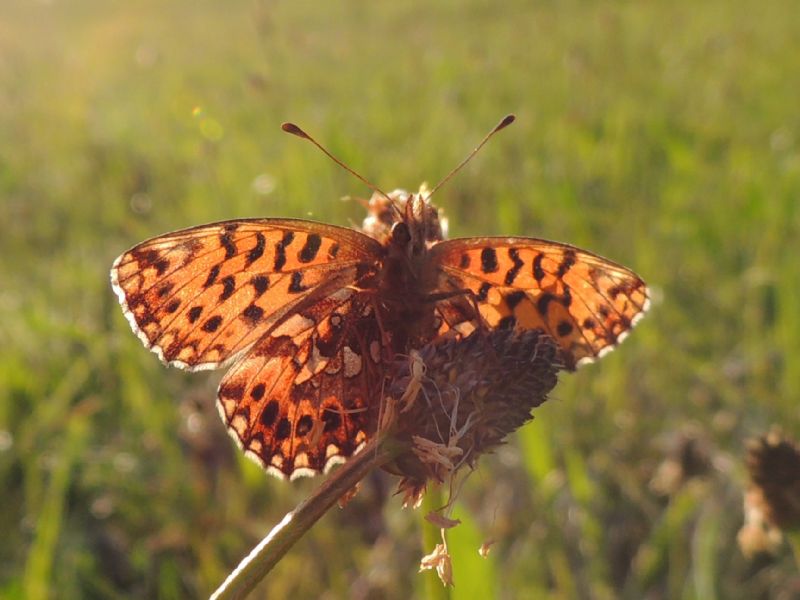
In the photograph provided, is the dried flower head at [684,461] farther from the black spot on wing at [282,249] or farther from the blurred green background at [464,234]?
the black spot on wing at [282,249]

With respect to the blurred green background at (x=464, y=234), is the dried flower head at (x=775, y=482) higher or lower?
higher

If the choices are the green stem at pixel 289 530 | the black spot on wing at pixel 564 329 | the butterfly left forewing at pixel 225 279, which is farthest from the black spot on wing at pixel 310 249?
the green stem at pixel 289 530

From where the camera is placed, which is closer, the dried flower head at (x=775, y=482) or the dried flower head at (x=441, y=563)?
the dried flower head at (x=441, y=563)

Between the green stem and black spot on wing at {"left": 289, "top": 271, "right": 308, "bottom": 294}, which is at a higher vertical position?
the green stem

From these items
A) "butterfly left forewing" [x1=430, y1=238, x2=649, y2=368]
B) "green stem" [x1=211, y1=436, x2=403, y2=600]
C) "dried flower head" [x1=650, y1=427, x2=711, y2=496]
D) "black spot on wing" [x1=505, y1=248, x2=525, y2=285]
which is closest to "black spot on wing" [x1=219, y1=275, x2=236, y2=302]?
"butterfly left forewing" [x1=430, y1=238, x2=649, y2=368]

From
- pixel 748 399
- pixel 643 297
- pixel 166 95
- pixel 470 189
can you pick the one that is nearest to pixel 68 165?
pixel 166 95

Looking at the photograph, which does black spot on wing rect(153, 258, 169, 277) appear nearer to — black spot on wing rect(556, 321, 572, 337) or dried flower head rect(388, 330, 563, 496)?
dried flower head rect(388, 330, 563, 496)
